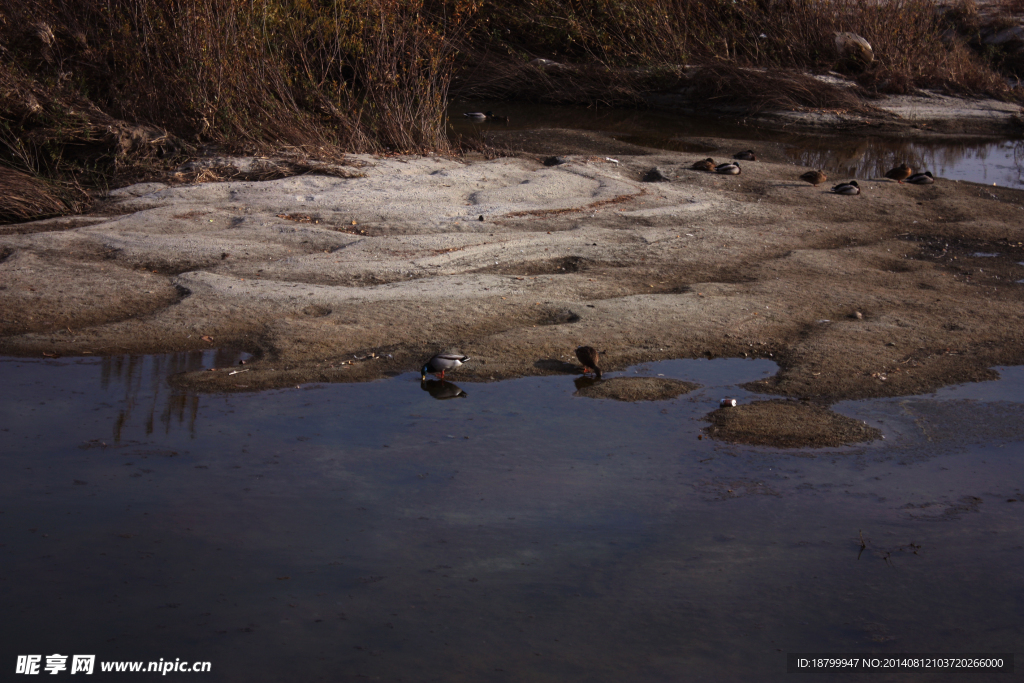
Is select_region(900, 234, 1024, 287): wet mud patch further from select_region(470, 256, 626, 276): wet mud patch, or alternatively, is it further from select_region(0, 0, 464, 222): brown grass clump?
select_region(0, 0, 464, 222): brown grass clump

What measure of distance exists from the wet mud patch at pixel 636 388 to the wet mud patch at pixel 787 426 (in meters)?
0.29

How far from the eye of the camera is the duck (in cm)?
840

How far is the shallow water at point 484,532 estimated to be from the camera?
2.55 meters

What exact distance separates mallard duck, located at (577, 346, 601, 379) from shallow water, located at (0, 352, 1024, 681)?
15 cm

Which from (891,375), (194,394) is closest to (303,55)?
(194,394)

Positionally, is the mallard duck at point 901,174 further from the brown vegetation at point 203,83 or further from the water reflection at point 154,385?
the water reflection at point 154,385

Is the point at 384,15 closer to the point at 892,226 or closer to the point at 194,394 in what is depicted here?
the point at 892,226

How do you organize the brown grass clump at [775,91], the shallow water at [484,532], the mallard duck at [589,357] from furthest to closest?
1. the brown grass clump at [775,91]
2. the mallard duck at [589,357]
3. the shallow water at [484,532]

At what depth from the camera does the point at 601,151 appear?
11.0 m

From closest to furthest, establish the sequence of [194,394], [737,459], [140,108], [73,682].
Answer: [73,682], [737,459], [194,394], [140,108]

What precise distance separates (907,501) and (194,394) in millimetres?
3186

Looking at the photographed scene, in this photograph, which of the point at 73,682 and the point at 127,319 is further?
the point at 127,319

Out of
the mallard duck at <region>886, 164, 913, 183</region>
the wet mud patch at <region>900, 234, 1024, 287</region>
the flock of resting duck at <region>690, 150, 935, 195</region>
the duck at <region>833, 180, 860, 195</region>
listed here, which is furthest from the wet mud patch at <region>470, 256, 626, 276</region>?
the mallard duck at <region>886, 164, 913, 183</region>

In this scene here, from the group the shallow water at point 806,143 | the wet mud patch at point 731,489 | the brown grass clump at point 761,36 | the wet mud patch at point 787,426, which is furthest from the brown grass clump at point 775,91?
the wet mud patch at point 731,489
